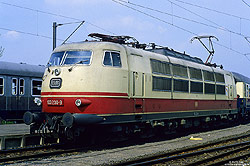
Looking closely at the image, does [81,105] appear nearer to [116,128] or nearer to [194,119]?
[116,128]

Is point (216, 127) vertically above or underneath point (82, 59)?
underneath

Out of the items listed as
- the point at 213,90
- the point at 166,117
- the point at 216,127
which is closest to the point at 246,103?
the point at 216,127

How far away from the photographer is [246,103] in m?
26.1

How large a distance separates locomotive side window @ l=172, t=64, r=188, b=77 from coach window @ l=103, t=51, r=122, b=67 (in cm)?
403

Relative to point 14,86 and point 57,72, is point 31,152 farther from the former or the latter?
point 14,86

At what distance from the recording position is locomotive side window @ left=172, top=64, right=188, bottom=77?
15241 millimetres

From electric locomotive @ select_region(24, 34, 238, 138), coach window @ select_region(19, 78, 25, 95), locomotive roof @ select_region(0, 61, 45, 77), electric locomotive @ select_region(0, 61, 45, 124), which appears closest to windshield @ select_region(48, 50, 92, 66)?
electric locomotive @ select_region(24, 34, 238, 138)

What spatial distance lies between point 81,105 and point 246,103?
18678 mm

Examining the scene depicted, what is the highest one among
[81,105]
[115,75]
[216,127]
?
[115,75]

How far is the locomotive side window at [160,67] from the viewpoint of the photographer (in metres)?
13.7

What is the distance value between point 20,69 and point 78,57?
11423mm

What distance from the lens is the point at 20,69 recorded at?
21891 millimetres

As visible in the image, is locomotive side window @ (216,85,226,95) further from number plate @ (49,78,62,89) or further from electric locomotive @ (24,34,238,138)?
number plate @ (49,78,62,89)

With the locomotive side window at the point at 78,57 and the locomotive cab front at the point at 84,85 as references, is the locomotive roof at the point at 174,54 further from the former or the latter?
the locomotive side window at the point at 78,57
